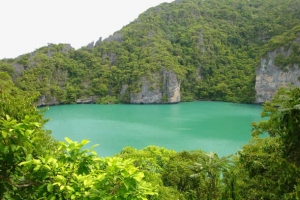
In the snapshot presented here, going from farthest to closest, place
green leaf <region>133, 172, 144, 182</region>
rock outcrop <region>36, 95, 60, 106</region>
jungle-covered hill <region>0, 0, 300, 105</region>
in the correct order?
jungle-covered hill <region>0, 0, 300, 105</region>
rock outcrop <region>36, 95, 60, 106</region>
green leaf <region>133, 172, 144, 182</region>

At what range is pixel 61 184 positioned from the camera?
166 cm

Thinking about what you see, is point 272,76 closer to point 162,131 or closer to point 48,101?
point 162,131

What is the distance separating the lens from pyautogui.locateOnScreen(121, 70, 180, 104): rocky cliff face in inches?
1939

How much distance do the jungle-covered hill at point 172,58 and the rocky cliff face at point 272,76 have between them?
96cm

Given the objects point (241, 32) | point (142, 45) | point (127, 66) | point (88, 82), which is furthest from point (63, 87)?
point (241, 32)

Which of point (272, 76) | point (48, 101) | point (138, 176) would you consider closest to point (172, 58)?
point (272, 76)

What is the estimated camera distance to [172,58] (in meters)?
56.6

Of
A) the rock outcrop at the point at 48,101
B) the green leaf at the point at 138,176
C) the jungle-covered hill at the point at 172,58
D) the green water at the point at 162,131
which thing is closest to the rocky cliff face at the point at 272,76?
the jungle-covered hill at the point at 172,58

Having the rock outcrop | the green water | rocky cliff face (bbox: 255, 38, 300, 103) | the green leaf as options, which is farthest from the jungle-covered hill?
the green leaf

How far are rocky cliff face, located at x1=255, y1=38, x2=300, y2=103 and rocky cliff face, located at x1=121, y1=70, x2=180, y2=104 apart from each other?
46.4 ft

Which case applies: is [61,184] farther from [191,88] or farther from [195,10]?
[195,10]

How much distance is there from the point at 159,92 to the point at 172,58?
10419 mm

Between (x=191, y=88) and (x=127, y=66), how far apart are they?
46.0 feet

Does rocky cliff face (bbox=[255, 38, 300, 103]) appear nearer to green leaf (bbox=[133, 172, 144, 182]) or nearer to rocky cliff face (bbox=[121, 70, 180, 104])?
rocky cliff face (bbox=[121, 70, 180, 104])
